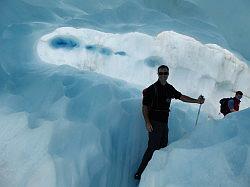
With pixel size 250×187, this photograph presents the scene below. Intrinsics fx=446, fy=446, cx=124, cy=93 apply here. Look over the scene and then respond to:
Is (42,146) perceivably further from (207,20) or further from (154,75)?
(154,75)

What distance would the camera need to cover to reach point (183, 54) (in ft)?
31.3

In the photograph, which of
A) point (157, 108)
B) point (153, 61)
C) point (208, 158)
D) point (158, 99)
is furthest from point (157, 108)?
point (153, 61)

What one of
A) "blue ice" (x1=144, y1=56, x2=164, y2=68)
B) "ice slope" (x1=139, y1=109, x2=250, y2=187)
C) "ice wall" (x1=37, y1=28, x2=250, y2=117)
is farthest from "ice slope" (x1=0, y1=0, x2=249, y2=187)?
"blue ice" (x1=144, y1=56, x2=164, y2=68)

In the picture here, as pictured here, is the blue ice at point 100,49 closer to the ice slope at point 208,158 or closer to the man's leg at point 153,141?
the man's leg at point 153,141

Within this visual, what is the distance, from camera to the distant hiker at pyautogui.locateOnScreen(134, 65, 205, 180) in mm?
4863

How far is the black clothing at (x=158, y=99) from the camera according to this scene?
16.0ft

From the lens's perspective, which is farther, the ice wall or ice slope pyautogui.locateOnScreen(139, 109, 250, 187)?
the ice wall

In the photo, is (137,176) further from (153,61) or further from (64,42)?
(153,61)

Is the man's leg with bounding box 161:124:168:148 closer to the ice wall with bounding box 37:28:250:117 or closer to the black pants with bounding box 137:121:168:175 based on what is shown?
the black pants with bounding box 137:121:168:175

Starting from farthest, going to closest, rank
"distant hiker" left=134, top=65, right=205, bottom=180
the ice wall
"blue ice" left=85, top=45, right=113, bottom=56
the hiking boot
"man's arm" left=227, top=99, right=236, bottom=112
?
"blue ice" left=85, top=45, right=113, bottom=56
the ice wall
"man's arm" left=227, top=99, right=236, bottom=112
the hiking boot
"distant hiker" left=134, top=65, right=205, bottom=180

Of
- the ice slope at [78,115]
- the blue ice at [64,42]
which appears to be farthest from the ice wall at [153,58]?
the ice slope at [78,115]

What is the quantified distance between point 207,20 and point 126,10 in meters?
1.32

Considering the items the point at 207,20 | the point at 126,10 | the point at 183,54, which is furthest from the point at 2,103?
the point at 183,54

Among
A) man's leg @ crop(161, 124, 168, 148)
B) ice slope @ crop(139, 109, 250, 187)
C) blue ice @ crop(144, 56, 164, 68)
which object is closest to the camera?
ice slope @ crop(139, 109, 250, 187)
